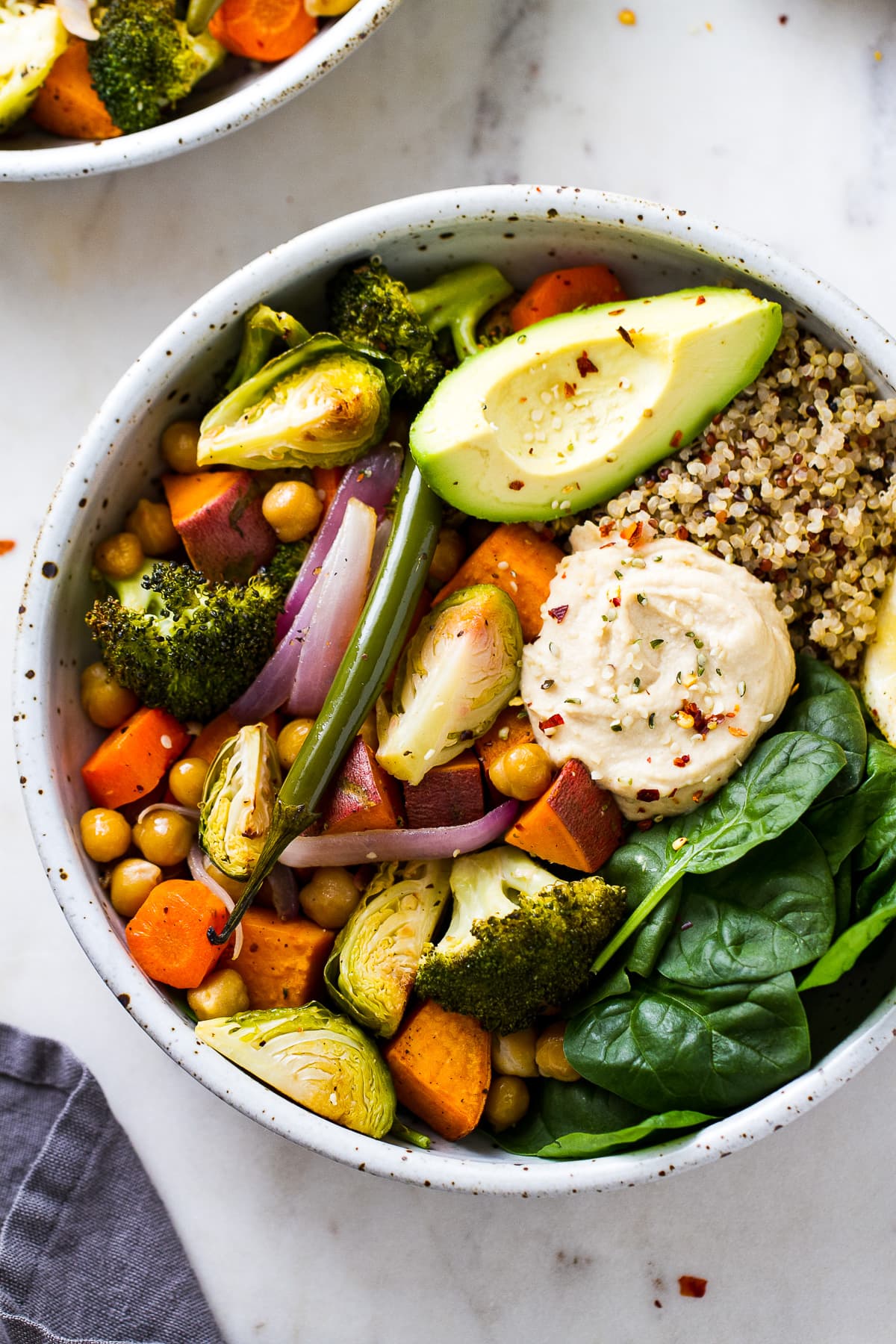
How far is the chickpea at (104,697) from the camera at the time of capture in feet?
8.36

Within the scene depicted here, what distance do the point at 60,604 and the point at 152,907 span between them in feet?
2.18

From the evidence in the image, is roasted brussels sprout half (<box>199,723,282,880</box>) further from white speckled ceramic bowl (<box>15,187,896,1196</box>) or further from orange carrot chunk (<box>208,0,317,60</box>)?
orange carrot chunk (<box>208,0,317,60</box>)

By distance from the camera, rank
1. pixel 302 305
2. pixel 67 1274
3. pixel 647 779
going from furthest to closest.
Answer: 1. pixel 67 1274
2. pixel 302 305
3. pixel 647 779

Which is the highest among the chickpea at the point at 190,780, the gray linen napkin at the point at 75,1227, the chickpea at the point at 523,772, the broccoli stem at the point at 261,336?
the broccoli stem at the point at 261,336

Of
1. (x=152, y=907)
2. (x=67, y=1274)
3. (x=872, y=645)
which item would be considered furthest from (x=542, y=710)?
(x=67, y=1274)

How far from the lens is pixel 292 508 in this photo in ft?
8.18

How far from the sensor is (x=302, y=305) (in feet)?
8.52

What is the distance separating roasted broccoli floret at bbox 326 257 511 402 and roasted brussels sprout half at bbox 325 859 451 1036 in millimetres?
1040

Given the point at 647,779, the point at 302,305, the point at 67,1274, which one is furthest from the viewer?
the point at 67,1274

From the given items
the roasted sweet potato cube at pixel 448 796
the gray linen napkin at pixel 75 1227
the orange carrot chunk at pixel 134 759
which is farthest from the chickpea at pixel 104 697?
the gray linen napkin at pixel 75 1227

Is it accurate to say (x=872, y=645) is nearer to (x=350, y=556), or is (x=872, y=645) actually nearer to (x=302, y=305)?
(x=350, y=556)

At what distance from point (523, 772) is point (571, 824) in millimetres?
143

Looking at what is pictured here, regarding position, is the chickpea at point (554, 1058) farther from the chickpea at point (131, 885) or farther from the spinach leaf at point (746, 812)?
the chickpea at point (131, 885)

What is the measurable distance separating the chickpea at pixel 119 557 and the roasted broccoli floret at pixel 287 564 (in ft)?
0.93
